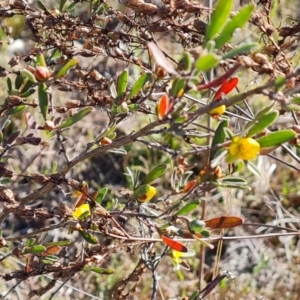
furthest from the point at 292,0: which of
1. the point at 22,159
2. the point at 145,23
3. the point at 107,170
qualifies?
the point at 145,23

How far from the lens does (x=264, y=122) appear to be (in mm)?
785

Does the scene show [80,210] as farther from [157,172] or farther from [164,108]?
[164,108]

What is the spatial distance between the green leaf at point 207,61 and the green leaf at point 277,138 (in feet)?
0.57

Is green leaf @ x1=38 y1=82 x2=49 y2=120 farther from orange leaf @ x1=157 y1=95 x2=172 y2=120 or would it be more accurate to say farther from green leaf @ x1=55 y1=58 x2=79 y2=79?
orange leaf @ x1=157 y1=95 x2=172 y2=120

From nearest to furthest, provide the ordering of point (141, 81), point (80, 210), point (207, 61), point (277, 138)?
point (207, 61), point (277, 138), point (141, 81), point (80, 210)

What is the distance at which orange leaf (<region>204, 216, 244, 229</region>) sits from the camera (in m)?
0.98

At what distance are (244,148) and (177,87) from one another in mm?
134

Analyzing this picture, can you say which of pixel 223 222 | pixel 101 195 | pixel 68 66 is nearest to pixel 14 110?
pixel 101 195

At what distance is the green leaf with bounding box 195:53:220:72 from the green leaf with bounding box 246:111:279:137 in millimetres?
128

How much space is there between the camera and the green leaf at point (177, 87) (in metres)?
0.77

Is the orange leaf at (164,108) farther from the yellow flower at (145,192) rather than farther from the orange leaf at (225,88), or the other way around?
the yellow flower at (145,192)

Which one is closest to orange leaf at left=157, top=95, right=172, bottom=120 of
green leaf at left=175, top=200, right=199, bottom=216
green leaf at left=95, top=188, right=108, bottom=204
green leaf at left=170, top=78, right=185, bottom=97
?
green leaf at left=170, top=78, right=185, bottom=97

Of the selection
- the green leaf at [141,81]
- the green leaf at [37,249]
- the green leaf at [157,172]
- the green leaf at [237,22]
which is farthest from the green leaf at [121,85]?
the green leaf at [37,249]

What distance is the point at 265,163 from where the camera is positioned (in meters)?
2.65
